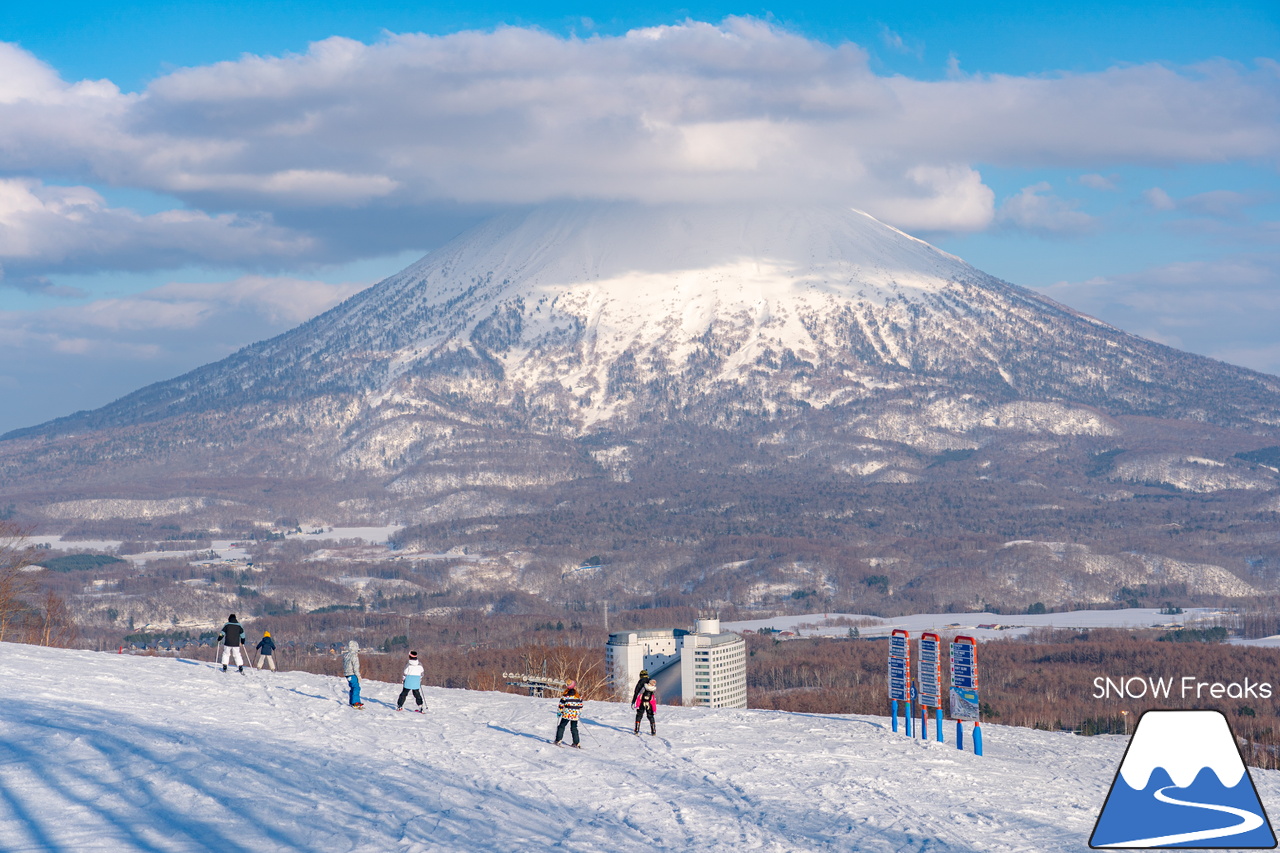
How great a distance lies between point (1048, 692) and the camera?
184250 mm

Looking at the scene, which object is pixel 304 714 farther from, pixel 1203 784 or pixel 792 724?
pixel 1203 784

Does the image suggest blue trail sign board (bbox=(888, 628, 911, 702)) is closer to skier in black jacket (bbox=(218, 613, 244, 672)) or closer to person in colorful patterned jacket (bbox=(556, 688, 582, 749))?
person in colorful patterned jacket (bbox=(556, 688, 582, 749))

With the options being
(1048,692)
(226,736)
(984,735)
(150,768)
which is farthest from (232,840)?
(1048,692)

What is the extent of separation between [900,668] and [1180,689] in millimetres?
153310

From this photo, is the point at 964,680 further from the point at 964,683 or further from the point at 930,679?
the point at 930,679

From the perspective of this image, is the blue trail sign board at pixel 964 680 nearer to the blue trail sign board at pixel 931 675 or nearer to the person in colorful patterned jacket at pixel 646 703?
the blue trail sign board at pixel 931 675

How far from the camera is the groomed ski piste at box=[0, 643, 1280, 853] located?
3108 cm

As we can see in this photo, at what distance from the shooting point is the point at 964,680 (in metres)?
51.9

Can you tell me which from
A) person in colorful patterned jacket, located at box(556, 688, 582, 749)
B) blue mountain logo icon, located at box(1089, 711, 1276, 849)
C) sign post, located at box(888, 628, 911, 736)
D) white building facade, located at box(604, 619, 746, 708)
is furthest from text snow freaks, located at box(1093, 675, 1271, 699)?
blue mountain logo icon, located at box(1089, 711, 1276, 849)

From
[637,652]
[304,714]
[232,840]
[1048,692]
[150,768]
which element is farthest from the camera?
[1048,692]

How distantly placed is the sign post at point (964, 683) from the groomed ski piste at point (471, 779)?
65.8 inches

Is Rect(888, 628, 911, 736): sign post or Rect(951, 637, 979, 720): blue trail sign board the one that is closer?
Rect(951, 637, 979, 720): blue trail sign board

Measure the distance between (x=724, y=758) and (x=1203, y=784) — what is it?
2605cm

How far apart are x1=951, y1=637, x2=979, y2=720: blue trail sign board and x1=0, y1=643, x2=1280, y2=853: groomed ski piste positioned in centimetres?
206
